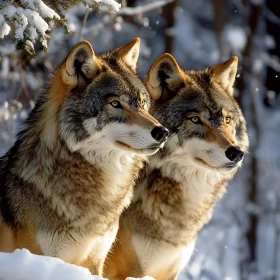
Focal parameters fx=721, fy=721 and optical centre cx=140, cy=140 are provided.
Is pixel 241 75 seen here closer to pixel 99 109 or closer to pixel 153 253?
pixel 153 253

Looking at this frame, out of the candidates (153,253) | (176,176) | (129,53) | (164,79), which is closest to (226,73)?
(164,79)

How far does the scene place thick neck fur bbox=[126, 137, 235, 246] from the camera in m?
6.40

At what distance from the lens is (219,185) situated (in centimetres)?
678

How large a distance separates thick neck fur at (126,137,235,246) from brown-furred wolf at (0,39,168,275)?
1.51ft

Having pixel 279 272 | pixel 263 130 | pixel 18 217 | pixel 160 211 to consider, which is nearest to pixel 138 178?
pixel 160 211

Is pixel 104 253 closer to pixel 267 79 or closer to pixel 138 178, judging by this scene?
pixel 138 178

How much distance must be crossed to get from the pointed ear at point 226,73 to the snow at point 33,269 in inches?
137

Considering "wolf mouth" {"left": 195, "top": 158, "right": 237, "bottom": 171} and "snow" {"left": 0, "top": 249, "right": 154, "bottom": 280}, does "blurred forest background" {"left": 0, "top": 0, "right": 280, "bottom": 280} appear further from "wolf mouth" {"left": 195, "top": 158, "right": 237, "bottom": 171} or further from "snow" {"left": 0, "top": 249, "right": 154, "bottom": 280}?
"snow" {"left": 0, "top": 249, "right": 154, "bottom": 280}

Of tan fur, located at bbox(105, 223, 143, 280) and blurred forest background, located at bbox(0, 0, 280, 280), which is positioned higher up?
tan fur, located at bbox(105, 223, 143, 280)

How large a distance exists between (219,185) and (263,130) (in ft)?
52.8

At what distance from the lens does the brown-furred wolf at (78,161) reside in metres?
5.65

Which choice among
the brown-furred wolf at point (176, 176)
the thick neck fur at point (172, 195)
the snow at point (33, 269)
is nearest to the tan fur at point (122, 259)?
the brown-furred wolf at point (176, 176)

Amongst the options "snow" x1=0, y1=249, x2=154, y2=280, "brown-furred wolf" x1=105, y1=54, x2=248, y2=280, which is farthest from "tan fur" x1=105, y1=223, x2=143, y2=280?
"snow" x1=0, y1=249, x2=154, y2=280

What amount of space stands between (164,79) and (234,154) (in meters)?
1.11
